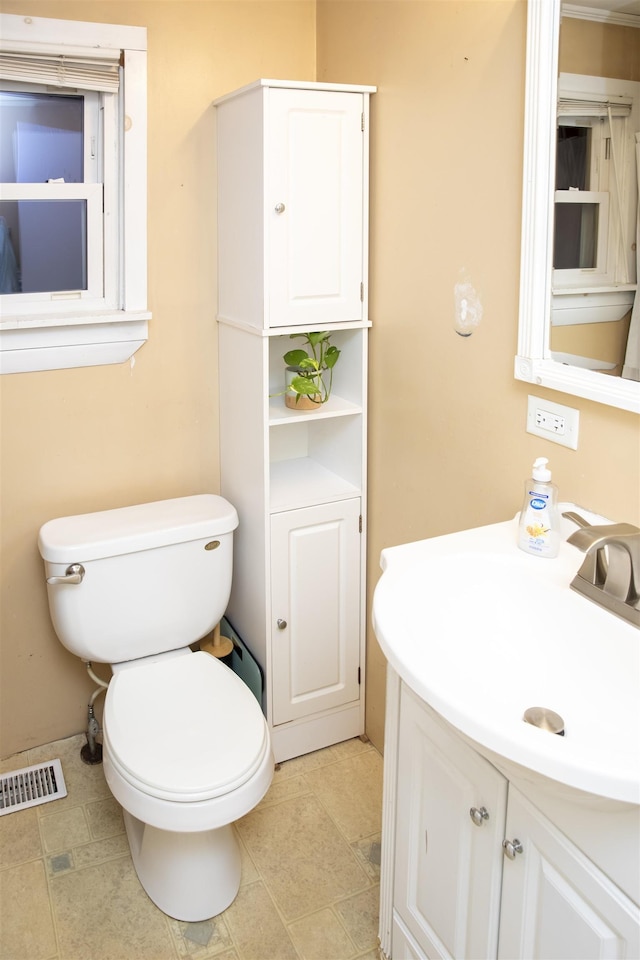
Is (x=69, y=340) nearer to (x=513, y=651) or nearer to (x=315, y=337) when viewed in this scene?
(x=315, y=337)

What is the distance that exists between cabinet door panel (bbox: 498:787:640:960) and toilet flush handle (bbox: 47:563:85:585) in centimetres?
118

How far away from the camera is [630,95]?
1.38m

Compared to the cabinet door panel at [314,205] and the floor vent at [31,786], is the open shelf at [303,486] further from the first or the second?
the floor vent at [31,786]

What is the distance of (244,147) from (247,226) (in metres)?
0.19

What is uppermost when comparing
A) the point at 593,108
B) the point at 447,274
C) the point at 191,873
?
the point at 593,108

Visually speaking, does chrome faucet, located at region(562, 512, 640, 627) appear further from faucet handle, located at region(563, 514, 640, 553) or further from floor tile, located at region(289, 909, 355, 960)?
floor tile, located at region(289, 909, 355, 960)

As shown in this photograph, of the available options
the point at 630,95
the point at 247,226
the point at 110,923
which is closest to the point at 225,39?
the point at 247,226

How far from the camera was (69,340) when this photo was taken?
216 centimetres

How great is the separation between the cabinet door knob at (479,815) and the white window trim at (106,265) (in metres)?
1.46

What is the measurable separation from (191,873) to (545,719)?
996 mm

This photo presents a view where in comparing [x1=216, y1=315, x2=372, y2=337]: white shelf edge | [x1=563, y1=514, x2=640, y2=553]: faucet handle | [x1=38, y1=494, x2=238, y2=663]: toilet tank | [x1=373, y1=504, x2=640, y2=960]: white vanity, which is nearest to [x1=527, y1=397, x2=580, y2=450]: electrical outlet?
[x1=373, y1=504, x2=640, y2=960]: white vanity

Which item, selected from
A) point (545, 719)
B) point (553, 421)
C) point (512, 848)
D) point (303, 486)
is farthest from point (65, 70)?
point (512, 848)

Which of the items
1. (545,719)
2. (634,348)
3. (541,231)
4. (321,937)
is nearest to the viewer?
(545,719)

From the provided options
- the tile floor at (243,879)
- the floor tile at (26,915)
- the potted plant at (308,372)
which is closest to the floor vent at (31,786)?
the tile floor at (243,879)
